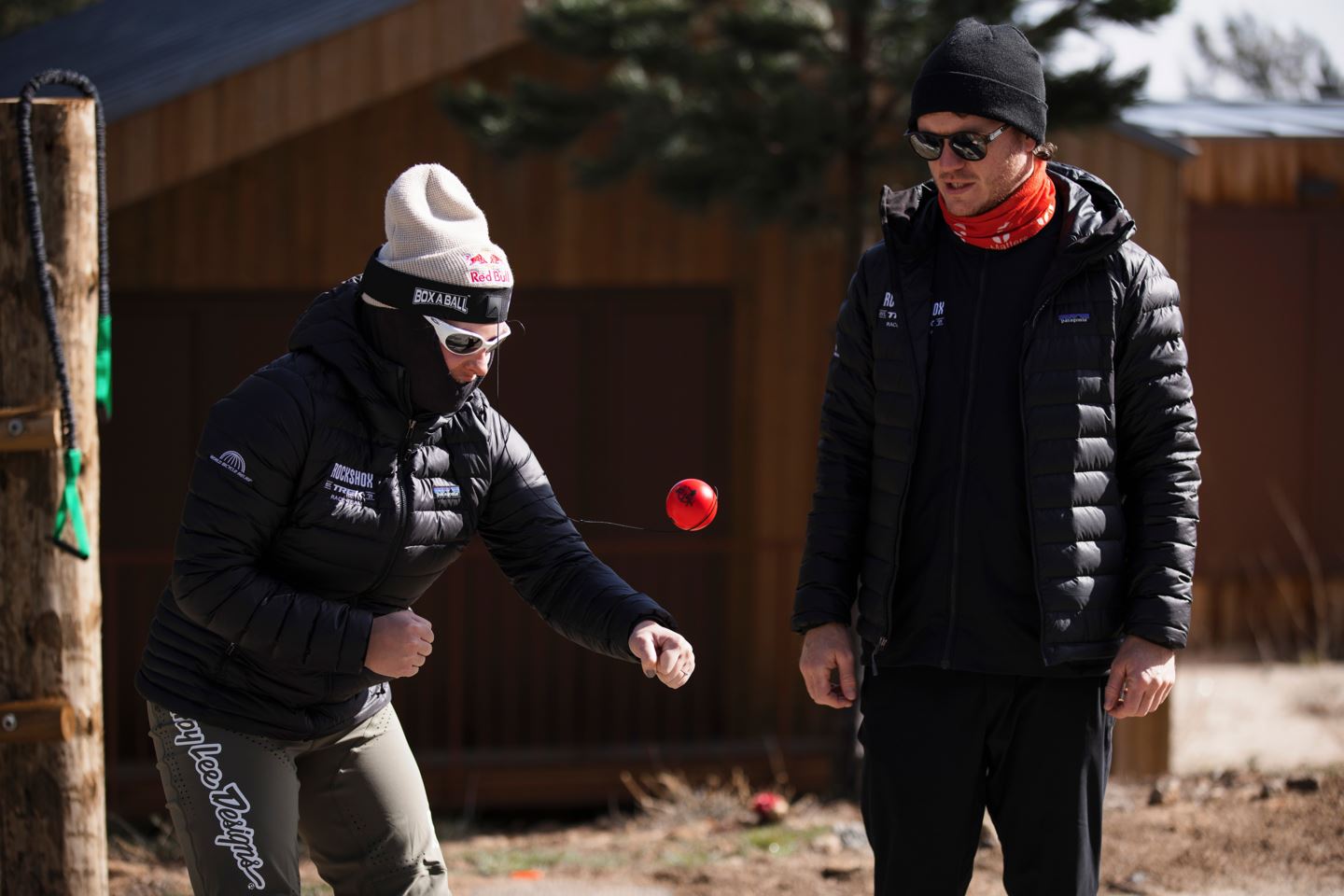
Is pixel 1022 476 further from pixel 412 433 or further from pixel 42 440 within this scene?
pixel 42 440

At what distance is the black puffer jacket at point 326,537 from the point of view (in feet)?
9.61

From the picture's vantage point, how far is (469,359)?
3125mm

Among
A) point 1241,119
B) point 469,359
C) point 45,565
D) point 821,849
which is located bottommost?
point 821,849

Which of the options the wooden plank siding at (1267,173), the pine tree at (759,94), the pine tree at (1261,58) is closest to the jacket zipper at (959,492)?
the pine tree at (759,94)

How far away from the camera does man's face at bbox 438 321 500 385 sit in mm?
3104

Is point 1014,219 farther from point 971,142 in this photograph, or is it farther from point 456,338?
point 456,338

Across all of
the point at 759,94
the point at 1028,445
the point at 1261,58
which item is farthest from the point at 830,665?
the point at 1261,58

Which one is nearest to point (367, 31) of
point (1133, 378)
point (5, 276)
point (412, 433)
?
point (5, 276)

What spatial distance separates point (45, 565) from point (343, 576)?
5.73 ft

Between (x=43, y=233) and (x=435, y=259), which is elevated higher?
(x=43, y=233)

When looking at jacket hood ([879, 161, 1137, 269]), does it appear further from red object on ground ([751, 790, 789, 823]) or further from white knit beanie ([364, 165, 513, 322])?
red object on ground ([751, 790, 789, 823])

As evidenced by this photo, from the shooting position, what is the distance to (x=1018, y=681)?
3.15 m

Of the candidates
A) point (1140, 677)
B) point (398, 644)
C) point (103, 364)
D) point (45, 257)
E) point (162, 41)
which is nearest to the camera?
point (398, 644)

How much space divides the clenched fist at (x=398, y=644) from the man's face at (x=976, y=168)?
1.35 metres
